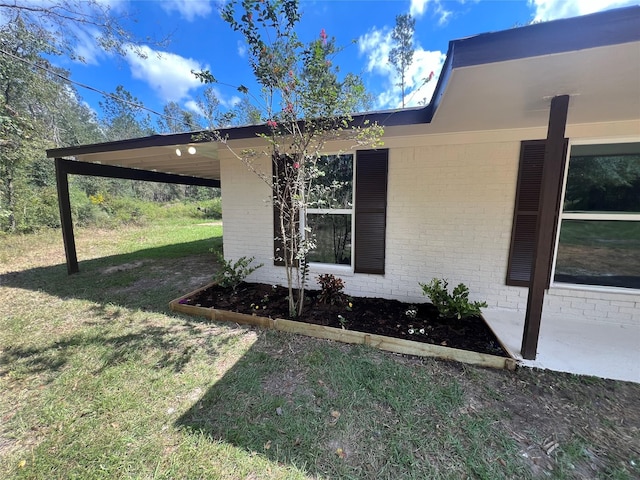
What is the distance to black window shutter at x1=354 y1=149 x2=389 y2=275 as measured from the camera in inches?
138

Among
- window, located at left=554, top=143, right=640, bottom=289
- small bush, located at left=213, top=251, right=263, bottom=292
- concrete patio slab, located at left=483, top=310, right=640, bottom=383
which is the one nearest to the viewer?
concrete patio slab, located at left=483, top=310, right=640, bottom=383

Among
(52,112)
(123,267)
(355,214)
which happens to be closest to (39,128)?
(52,112)

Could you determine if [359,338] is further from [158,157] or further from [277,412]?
[158,157]

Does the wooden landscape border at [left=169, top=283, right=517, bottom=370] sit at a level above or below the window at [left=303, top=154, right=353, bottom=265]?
below

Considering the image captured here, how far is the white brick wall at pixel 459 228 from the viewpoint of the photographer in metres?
3.08

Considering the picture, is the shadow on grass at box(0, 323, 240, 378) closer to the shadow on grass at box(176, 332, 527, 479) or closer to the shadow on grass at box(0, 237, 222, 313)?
the shadow on grass at box(176, 332, 527, 479)

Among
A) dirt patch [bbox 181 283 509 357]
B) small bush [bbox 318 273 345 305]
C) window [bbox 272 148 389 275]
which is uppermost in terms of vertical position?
window [bbox 272 148 389 275]

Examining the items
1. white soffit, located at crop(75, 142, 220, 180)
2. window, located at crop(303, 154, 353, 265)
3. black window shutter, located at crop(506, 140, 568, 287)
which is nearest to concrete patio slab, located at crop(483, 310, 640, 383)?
black window shutter, located at crop(506, 140, 568, 287)

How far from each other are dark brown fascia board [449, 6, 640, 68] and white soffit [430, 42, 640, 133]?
81 millimetres

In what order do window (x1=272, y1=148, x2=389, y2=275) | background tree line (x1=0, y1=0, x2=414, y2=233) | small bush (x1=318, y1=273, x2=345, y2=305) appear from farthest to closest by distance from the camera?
background tree line (x1=0, y1=0, x2=414, y2=233) < window (x1=272, y1=148, x2=389, y2=275) < small bush (x1=318, y1=273, x2=345, y2=305)

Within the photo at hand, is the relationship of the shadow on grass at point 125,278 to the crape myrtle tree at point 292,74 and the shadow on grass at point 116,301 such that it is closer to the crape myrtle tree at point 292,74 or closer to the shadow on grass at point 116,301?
the shadow on grass at point 116,301

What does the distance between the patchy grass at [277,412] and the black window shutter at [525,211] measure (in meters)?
1.34

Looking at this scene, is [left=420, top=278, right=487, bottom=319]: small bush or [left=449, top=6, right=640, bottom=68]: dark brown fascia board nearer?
[left=449, top=6, right=640, bottom=68]: dark brown fascia board

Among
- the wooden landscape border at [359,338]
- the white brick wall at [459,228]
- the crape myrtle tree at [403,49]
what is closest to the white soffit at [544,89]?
the white brick wall at [459,228]
